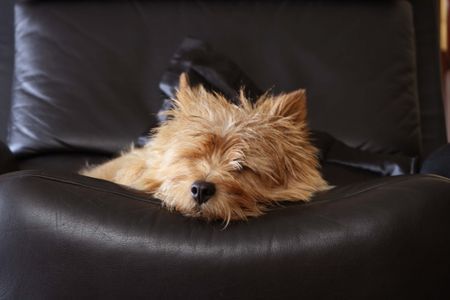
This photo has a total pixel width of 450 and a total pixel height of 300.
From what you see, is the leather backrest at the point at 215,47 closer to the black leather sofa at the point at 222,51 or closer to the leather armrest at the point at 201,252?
the black leather sofa at the point at 222,51

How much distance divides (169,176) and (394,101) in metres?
1.43

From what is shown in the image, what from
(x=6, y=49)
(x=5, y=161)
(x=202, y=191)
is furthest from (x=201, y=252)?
(x=6, y=49)

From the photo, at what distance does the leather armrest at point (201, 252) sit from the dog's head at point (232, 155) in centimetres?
19

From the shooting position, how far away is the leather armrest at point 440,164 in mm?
1649

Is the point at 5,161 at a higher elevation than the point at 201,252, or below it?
below

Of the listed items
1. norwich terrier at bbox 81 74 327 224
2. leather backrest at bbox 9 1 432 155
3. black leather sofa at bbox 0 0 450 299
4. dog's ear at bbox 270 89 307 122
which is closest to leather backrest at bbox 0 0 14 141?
black leather sofa at bbox 0 0 450 299

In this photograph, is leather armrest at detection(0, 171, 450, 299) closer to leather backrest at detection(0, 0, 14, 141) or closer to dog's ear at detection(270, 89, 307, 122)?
dog's ear at detection(270, 89, 307, 122)

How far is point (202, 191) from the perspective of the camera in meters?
1.46

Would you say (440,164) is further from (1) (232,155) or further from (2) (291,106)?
(1) (232,155)

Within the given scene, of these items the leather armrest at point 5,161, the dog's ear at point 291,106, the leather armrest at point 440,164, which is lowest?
the leather armrest at point 5,161

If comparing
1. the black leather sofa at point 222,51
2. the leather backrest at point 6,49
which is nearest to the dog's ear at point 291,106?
→ the black leather sofa at point 222,51

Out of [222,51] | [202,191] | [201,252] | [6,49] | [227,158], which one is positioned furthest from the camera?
[6,49]

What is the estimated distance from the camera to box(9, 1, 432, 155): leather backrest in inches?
102

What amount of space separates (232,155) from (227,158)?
16 mm
